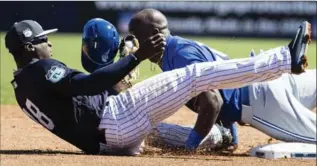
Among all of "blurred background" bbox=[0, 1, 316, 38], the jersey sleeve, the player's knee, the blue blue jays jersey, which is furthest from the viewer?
"blurred background" bbox=[0, 1, 316, 38]

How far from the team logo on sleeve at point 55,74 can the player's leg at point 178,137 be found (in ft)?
4.15

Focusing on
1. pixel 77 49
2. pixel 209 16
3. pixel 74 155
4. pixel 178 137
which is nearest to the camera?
pixel 74 155

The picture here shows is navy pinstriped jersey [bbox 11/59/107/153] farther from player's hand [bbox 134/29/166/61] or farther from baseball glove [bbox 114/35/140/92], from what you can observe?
player's hand [bbox 134/29/166/61]

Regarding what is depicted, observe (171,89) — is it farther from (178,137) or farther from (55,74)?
(178,137)

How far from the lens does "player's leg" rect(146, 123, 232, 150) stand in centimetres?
589

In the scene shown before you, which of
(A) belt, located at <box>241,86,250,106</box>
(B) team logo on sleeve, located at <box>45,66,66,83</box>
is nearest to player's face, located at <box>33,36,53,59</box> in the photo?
(B) team logo on sleeve, located at <box>45,66,66,83</box>

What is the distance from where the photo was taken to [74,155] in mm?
5273

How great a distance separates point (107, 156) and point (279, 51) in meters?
1.30

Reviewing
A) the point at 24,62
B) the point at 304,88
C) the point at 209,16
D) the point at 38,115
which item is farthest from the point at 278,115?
the point at 209,16

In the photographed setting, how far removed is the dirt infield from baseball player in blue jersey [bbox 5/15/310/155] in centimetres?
19

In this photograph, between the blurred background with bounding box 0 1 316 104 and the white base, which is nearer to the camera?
the white base

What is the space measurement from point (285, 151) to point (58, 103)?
1.56 metres

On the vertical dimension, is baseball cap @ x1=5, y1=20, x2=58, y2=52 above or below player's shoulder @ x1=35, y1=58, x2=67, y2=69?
above

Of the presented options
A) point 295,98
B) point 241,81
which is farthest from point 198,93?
point 295,98
